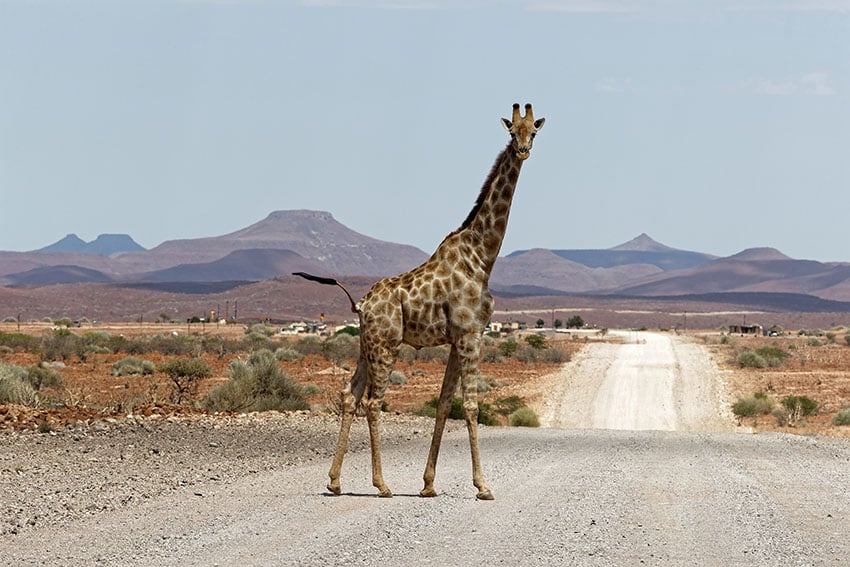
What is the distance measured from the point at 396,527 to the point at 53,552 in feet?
9.64

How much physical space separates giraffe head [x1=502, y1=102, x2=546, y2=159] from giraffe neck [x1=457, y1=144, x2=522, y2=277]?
0.90 feet

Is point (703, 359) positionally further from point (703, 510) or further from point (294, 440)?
point (703, 510)

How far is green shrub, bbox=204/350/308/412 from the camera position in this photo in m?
29.2

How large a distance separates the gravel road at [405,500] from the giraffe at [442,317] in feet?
2.58

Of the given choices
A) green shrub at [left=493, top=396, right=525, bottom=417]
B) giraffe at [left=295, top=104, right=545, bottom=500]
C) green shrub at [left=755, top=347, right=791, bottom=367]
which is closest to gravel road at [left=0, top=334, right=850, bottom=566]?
giraffe at [left=295, top=104, right=545, bottom=500]

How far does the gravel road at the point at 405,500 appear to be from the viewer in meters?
11.0

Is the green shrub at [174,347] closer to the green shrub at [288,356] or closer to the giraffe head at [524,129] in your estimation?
the green shrub at [288,356]

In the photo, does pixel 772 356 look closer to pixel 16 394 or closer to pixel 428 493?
pixel 16 394

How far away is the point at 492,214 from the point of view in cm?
1446

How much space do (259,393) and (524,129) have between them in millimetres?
18135

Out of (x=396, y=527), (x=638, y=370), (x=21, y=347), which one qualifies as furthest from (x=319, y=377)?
(x=396, y=527)

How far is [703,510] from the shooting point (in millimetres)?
13719

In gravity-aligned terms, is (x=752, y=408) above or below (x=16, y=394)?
below

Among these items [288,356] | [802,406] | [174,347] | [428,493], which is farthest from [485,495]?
[174,347]
